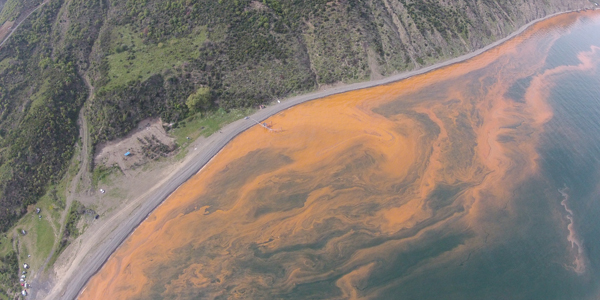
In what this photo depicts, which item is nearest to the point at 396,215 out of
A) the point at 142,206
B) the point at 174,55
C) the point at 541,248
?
the point at 541,248

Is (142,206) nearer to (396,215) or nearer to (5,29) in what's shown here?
(396,215)

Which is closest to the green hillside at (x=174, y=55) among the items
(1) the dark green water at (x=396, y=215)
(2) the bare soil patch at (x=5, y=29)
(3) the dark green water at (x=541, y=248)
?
(2) the bare soil patch at (x=5, y=29)

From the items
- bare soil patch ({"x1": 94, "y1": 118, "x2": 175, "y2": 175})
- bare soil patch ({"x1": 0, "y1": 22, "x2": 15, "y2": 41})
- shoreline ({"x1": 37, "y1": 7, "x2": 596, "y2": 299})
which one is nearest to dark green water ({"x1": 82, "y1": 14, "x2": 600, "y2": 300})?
shoreline ({"x1": 37, "y1": 7, "x2": 596, "y2": 299})

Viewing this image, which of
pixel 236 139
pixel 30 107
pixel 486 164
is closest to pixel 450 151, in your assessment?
pixel 486 164

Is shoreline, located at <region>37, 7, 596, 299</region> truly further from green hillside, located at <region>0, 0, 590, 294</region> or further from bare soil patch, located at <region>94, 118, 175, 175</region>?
bare soil patch, located at <region>94, 118, 175, 175</region>

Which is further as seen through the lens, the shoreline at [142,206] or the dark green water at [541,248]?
the shoreline at [142,206]

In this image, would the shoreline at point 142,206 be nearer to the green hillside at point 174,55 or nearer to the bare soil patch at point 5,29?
the green hillside at point 174,55

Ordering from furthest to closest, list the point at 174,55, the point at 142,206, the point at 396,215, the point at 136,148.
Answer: the point at 174,55, the point at 136,148, the point at 142,206, the point at 396,215

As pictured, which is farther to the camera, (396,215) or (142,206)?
(142,206)
